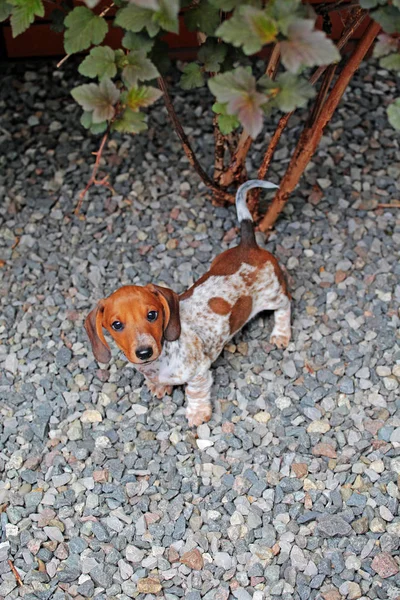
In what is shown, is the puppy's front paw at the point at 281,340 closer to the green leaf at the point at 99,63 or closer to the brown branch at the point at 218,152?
the brown branch at the point at 218,152

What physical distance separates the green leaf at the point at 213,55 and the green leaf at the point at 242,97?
0.64m

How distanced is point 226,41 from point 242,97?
175 millimetres

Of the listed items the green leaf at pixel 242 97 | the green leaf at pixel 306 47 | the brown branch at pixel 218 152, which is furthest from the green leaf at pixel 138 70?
the brown branch at pixel 218 152

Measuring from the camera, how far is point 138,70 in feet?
8.03

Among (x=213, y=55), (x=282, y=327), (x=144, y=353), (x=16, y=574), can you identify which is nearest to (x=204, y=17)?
(x=213, y=55)

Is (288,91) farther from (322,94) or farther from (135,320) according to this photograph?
(322,94)

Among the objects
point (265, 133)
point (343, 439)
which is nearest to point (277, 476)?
point (343, 439)

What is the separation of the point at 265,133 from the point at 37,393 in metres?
2.06

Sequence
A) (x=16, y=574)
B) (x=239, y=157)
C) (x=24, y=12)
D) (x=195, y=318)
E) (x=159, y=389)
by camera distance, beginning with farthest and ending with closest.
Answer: (x=239, y=157) < (x=159, y=389) < (x=195, y=318) < (x=16, y=574) < (x=24, y=12)

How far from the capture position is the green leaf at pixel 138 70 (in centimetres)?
244

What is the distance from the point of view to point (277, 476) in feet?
10.9

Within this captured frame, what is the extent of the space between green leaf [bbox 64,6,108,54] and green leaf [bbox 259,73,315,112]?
23.2 inches

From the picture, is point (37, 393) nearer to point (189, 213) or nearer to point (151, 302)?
point (151, 302)

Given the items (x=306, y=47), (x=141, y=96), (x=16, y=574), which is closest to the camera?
(x=306, y=47)
